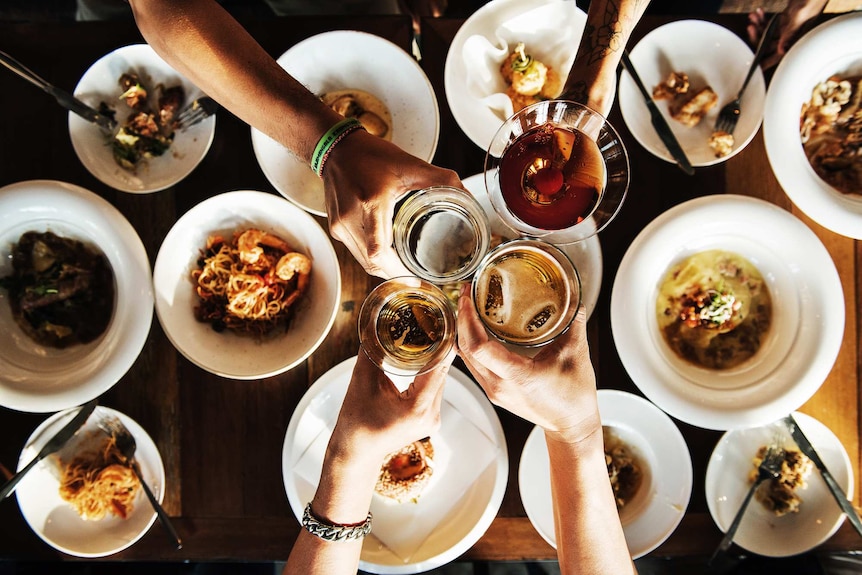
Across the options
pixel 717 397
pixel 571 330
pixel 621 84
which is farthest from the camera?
pixel 621 84

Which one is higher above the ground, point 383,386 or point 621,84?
point 621,84

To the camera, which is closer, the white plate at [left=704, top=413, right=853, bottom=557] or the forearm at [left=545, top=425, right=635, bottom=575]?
the forearm at [left=545, top=425, right=635, bottom=575]

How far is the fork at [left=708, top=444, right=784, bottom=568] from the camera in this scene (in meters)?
1.59

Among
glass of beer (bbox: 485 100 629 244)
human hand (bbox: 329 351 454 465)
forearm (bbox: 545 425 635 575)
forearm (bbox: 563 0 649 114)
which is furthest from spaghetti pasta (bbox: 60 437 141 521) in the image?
→ forearm (bbox: 563 0 649 114)

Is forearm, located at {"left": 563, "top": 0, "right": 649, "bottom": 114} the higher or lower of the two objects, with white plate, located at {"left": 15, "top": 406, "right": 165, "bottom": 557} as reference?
higher

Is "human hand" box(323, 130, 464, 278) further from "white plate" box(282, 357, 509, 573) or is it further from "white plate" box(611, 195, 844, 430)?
"white plate" box(611, 195, 844, 430)

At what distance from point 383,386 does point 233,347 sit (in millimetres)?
525

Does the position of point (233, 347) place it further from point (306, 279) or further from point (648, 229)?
point (648, 229)

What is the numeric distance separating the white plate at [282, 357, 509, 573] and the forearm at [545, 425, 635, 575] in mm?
221

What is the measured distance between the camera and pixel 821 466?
5.18 feet

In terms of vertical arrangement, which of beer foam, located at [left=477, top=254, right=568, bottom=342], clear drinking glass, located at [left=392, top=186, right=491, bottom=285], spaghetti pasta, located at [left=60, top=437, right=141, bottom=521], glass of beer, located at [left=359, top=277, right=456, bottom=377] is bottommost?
spaghetti pasta, located at [left=60, top=437, right=141, bottom=521]

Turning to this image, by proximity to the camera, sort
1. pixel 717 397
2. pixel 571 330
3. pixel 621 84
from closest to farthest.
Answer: pixel 571 330, pixel 717 397, pixel 621 84

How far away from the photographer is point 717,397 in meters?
1.48

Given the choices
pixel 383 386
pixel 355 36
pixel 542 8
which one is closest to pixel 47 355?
pixel 383 386
